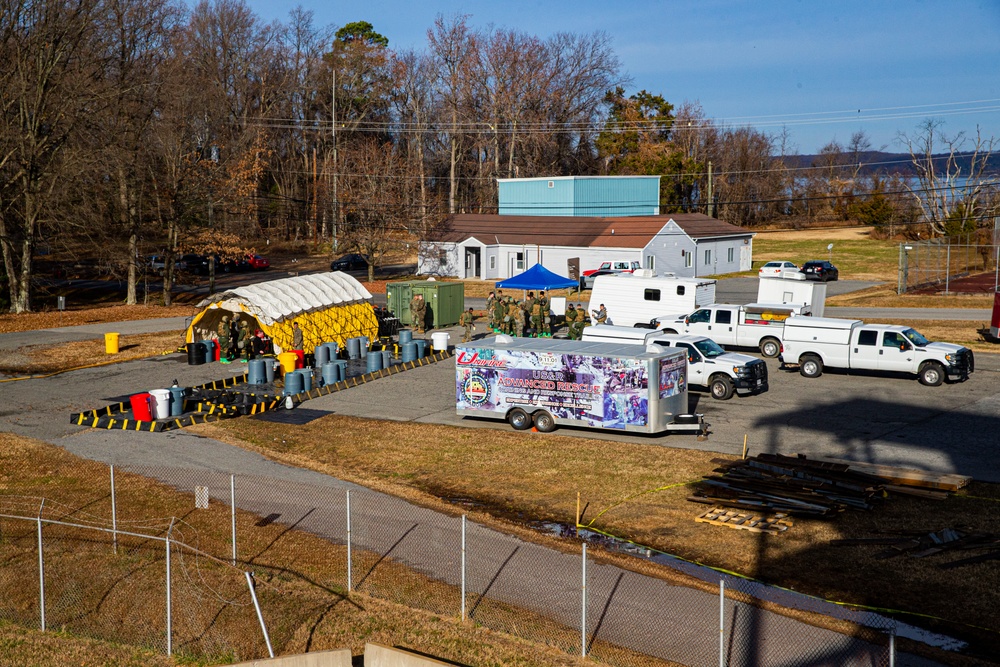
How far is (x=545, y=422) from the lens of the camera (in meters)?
23.6

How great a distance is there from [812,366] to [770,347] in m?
3.50

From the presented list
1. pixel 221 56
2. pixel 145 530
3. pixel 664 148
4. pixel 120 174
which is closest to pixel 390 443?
pixel 145 530

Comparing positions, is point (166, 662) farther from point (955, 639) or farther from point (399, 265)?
point (399, 265)

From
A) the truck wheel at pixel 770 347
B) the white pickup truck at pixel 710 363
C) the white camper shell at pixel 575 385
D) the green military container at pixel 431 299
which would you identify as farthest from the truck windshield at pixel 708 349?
the green military container at pixel 431 299

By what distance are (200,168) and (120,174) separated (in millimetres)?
4745

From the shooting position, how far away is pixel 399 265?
77938 mm

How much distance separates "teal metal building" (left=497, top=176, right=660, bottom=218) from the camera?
69.2 metres

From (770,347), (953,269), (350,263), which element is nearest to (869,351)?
(770,347)

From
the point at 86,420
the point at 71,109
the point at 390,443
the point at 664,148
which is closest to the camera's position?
the point at 390,443

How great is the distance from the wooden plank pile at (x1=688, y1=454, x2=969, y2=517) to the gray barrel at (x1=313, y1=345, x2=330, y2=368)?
16653mm

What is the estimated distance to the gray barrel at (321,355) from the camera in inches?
1277

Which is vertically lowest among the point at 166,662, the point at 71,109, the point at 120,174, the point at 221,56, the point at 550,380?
the point at 166,662

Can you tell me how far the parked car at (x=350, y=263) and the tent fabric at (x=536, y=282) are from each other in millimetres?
31637

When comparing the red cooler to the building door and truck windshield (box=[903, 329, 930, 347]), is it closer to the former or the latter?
truck windshield (box=[903, 329, 930, 347])
